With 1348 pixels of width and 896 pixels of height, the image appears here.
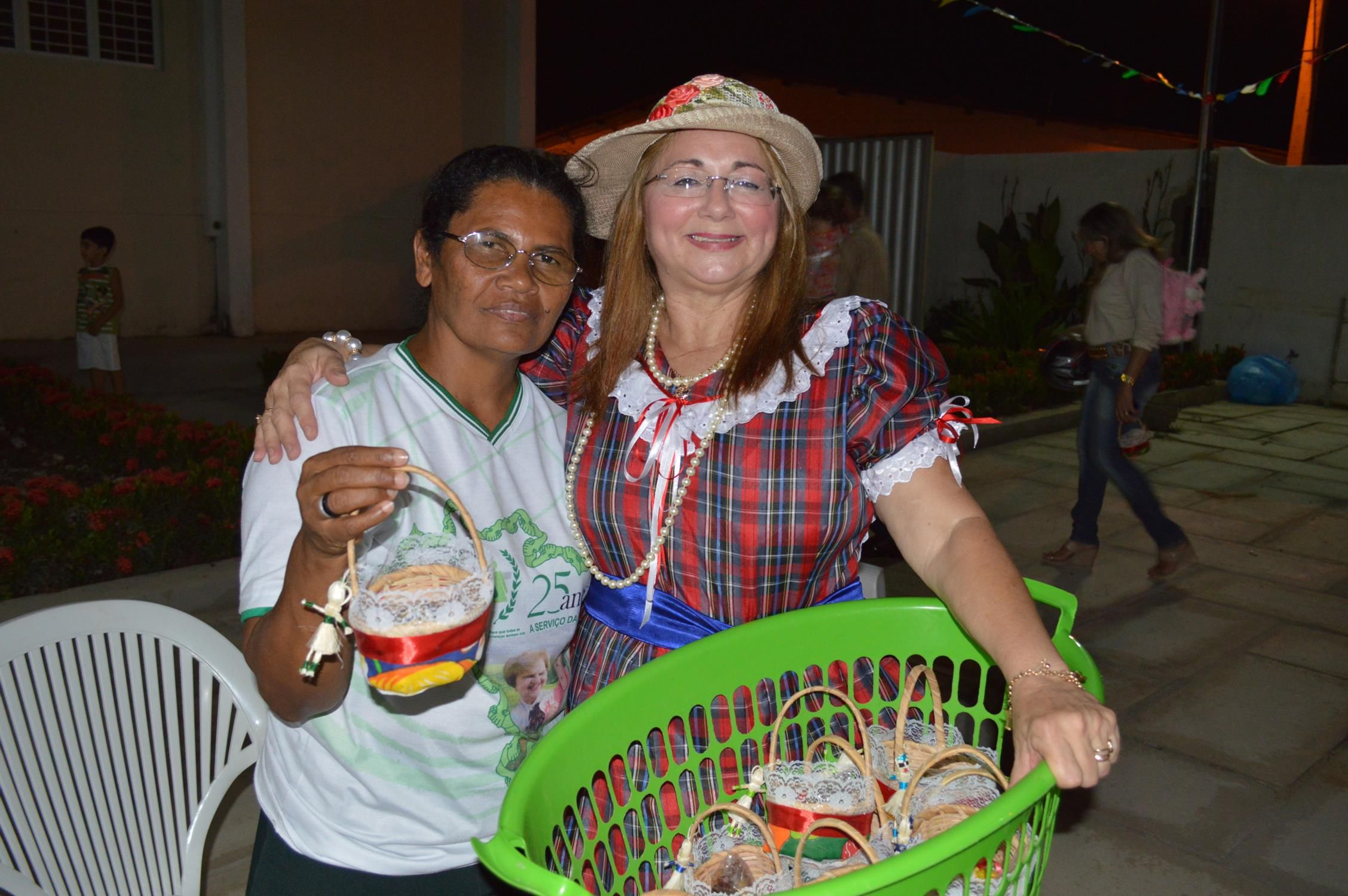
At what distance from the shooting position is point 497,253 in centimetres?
185

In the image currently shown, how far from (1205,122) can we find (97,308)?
10536mm

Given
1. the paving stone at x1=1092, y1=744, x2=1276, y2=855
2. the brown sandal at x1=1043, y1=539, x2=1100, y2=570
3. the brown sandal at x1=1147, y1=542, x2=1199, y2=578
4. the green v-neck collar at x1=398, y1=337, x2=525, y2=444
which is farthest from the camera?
the brown sandal at x1=1043, y1=539, x2=1100, y2=570

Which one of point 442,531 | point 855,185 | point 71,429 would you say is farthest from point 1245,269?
point 442,531

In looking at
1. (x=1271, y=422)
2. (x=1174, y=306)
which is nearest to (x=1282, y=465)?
(x=1271, y=422)

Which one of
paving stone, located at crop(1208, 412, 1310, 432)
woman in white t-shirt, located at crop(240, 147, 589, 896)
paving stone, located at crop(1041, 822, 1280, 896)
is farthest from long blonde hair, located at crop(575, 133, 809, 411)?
paving stone, located at crop(1208, 412, 1310, 432)

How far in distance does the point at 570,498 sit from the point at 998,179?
14.6 metres

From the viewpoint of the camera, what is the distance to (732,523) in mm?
1925

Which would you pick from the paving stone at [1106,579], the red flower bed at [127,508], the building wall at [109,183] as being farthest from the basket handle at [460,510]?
the building wall at [109,183]

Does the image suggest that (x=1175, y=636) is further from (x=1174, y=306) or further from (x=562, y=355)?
(x=562, y=355)

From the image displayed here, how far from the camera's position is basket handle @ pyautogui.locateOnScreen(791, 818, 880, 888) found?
53.3 inches

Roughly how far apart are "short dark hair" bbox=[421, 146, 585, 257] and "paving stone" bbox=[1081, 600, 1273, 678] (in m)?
3.83

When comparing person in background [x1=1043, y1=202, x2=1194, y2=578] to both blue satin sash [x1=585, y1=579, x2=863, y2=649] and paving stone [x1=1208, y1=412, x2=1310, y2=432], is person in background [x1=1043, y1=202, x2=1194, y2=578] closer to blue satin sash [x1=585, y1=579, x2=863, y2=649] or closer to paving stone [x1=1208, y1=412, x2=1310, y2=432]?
blue satin sash [x1=585, y1=579, x2=863, y2=649]

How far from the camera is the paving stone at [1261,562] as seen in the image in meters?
5.88

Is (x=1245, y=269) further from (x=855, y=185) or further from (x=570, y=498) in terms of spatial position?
(x=570, y=498)
